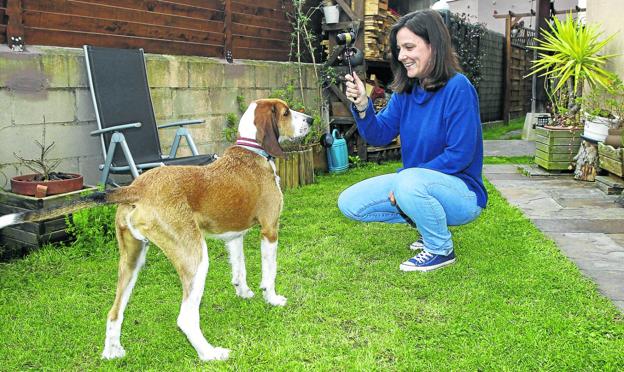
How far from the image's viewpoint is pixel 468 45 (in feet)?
43.3

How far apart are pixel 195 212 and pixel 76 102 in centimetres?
315

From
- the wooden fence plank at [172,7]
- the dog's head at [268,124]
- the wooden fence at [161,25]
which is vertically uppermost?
the wooden fence plank at [172,7]

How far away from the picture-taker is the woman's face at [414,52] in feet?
12.8

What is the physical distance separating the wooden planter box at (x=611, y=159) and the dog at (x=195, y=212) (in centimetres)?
461

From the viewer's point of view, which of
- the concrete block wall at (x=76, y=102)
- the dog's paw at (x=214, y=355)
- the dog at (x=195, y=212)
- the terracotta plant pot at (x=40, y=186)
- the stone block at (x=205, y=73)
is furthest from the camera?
the stone block at (x=205, y=73)

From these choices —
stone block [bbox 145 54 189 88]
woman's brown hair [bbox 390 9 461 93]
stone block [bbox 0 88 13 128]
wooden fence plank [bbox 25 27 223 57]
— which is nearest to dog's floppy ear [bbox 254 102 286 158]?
woman's brown hair [bbox 390 9 461 93]

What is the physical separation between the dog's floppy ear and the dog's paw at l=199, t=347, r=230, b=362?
1.12m

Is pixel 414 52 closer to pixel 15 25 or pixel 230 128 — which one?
pixel 15 25

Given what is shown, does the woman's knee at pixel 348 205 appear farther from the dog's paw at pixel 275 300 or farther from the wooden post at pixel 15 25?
the wooden post at pixel 15 25

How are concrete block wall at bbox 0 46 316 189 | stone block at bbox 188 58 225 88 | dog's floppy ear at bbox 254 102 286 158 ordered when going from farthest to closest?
stone block at bbox 188 58 225 88, concrete block wall at bbox 0 46 316 189, dog's floppy ear at bbox 254 102 286 158

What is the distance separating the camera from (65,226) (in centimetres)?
460

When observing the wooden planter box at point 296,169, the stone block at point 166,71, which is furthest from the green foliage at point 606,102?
the stone block at point 166,71

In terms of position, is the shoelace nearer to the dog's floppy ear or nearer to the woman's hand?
the woman's hand

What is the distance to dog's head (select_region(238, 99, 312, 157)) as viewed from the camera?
130 inches
